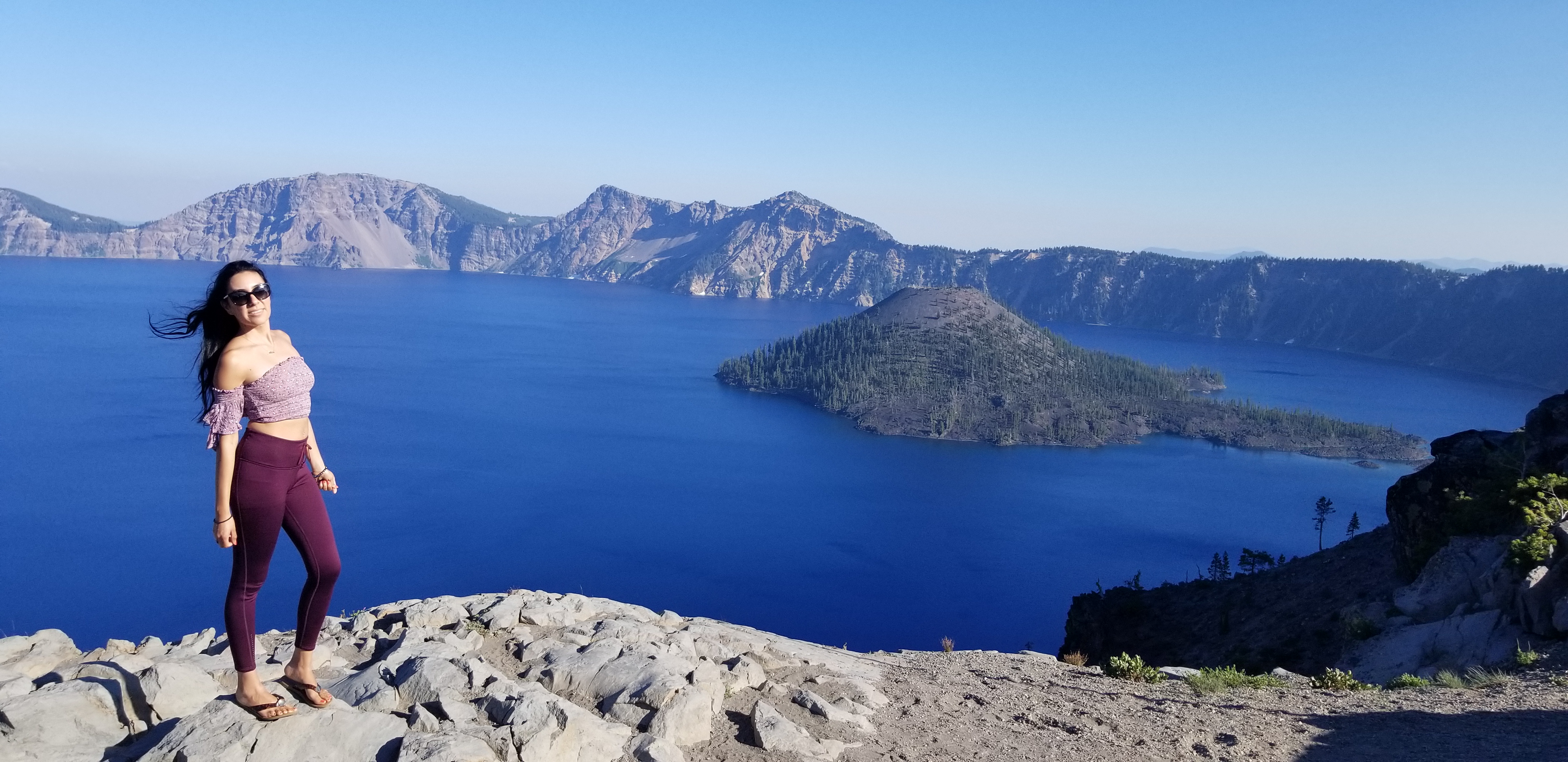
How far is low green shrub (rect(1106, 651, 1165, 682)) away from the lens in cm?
1210

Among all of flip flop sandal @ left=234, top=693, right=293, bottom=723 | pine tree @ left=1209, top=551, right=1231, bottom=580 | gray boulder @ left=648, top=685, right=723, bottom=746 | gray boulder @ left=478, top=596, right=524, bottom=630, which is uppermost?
flip flop sandal @ left=234, top=693, right=293, bottom=723

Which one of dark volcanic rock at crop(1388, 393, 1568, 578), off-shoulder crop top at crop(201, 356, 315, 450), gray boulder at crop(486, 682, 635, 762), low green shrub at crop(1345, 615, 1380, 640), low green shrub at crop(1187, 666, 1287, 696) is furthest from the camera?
dark volcanic rock at crop(1388, 393, 1568, 578)

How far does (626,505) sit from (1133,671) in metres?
78.5

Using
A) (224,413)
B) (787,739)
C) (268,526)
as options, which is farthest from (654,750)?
(224,413)

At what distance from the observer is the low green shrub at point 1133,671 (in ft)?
39.7

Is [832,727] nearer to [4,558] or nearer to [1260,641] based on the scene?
[1260,641]

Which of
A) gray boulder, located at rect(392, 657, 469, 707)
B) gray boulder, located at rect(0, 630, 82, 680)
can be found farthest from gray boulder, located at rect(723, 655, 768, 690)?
gray boulder, located at rect(0, 630, 82, 680)

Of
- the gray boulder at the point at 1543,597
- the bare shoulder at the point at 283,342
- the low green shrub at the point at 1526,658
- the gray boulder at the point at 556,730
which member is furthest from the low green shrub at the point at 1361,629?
the bare shoulder at the point at 283,342

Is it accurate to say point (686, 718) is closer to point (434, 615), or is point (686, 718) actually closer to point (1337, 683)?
point (434, 615)

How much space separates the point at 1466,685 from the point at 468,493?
83.5 meters

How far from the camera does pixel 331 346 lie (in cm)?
16812

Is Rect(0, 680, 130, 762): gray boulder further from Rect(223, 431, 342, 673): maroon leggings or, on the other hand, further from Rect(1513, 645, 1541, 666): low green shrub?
Rect(1513, 645, 1541, 666): low green shrub

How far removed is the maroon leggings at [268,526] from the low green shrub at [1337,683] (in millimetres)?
11499

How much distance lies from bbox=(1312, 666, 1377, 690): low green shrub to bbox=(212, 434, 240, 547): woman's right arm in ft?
39.7
